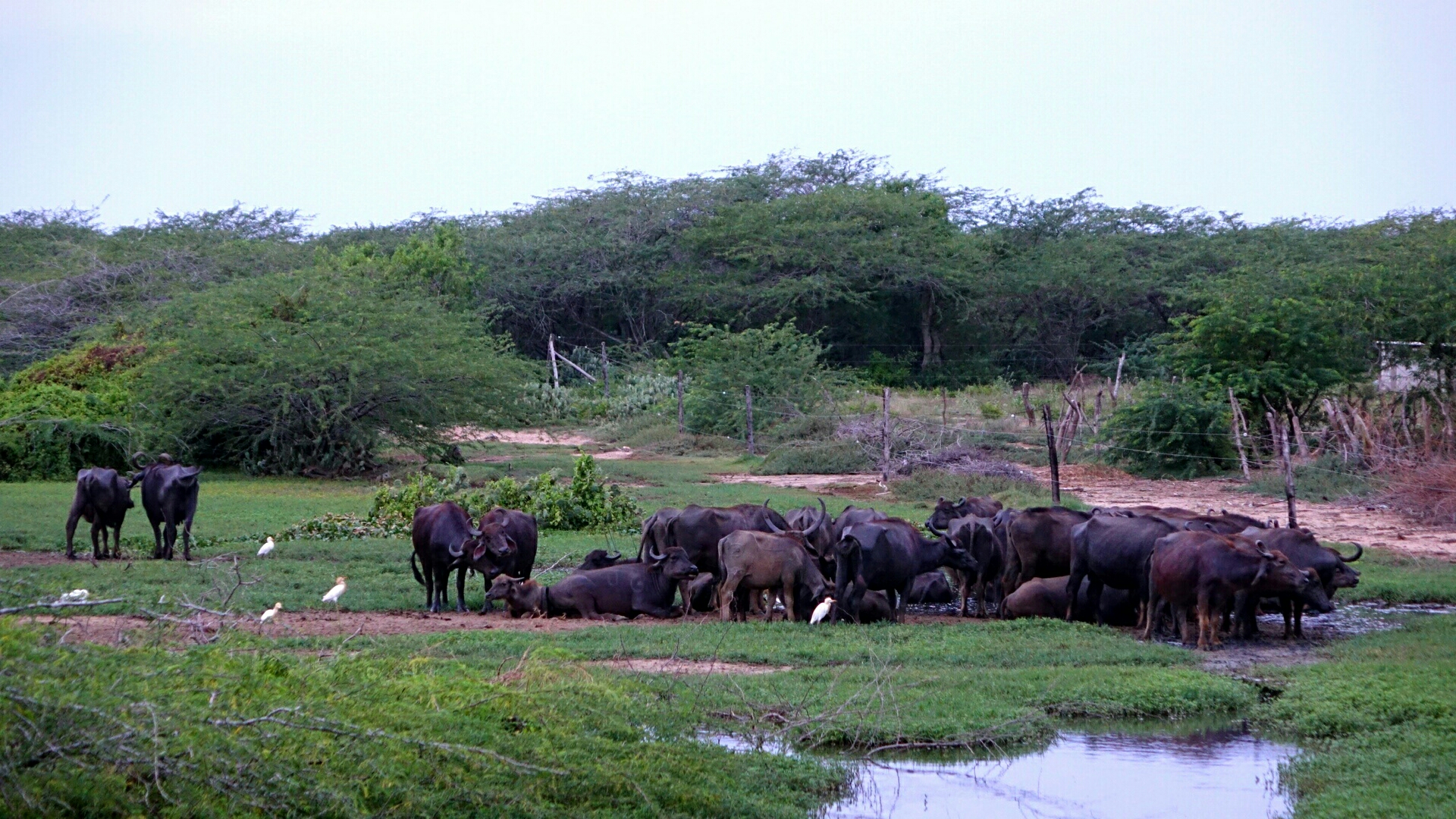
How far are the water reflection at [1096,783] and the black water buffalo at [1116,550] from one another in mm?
3475

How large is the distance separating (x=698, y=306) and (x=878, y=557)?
31995mm

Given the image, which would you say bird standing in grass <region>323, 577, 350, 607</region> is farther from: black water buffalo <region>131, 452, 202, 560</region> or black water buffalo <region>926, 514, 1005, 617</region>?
black water buffalo <region>926, 514, 1005, 617</region>

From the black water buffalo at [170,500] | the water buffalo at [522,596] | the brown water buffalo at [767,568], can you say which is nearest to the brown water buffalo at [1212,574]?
the brown water buffalo at [767,568]

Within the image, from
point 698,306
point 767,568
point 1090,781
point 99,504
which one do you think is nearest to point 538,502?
point 99,504

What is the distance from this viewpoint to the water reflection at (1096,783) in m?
7.05

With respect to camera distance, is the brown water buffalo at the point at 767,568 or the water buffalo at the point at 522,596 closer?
the brown water buffalo at the point at 767,568

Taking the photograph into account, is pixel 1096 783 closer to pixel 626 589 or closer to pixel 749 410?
pixel 626 589

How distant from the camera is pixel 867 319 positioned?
147 ft

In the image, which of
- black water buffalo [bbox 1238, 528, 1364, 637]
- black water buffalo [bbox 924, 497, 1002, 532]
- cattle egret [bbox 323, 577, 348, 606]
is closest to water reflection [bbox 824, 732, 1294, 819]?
black water buffalo [bbox 1238, 528, 1364, 637]

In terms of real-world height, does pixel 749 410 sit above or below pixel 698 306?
below

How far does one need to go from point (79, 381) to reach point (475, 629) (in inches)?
733

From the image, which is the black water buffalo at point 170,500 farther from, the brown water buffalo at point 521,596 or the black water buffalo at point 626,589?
the black water buffalo at point 626,589

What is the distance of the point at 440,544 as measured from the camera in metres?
11.9

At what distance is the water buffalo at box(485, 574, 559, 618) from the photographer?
38.5 feet
